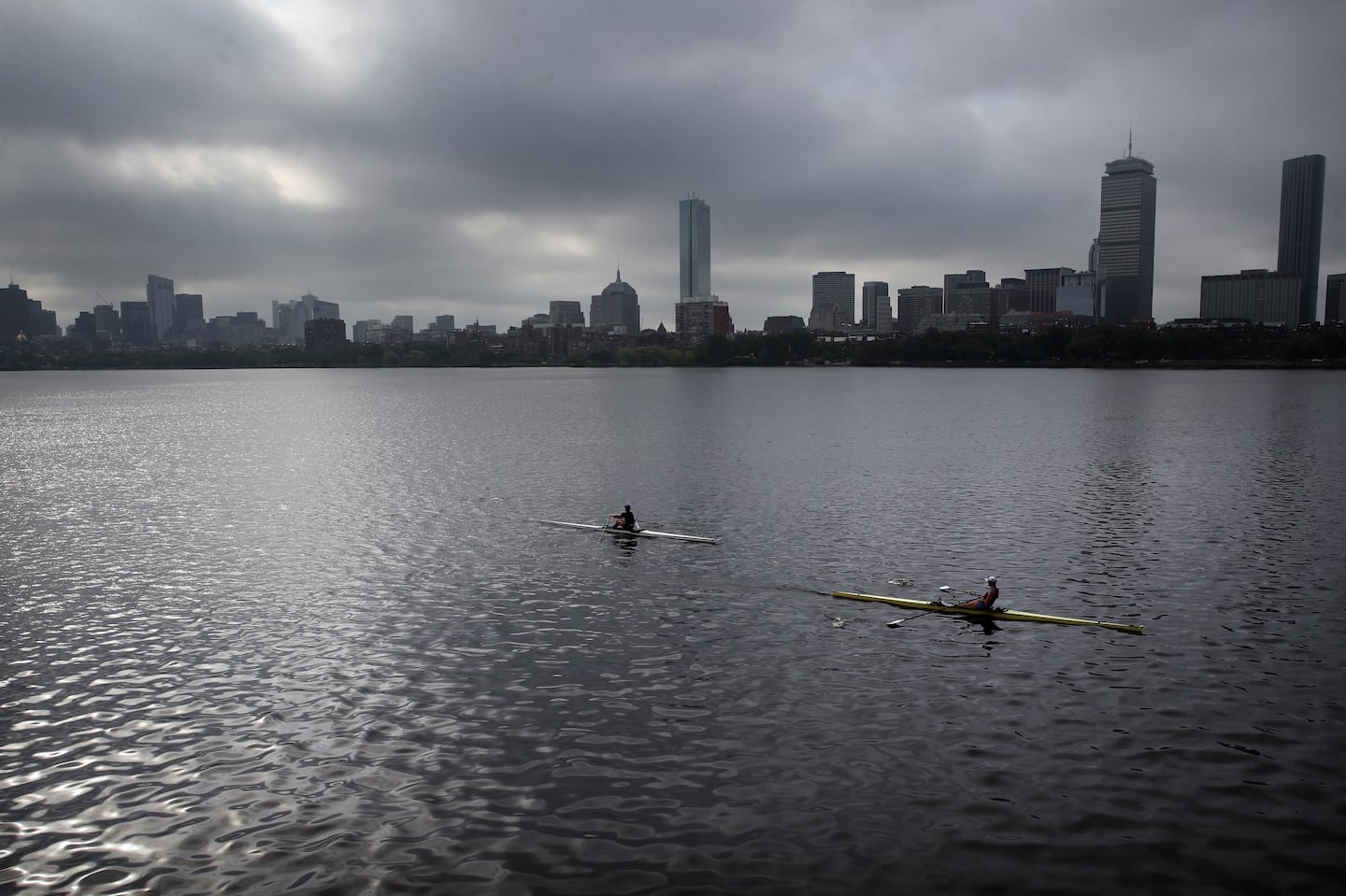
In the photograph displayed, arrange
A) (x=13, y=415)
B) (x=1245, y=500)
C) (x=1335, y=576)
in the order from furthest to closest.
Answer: (x=13, y=415) → (x=1245, y=500) → (x=1335, y=576)

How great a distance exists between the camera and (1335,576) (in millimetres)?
37250

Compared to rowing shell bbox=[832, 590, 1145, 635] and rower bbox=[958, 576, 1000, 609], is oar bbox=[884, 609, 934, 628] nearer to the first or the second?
rowing shell bbox=[832, 590, 1145, 635]

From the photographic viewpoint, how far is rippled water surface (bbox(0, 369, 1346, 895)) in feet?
57.0

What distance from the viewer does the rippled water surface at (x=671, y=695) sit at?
1736 cm

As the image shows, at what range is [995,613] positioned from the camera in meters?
31.5

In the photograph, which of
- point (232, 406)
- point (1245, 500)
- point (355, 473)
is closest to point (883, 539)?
point (1245, 500)

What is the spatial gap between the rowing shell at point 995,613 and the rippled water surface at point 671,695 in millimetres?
542

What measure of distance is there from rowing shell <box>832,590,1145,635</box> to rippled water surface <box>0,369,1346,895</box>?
0.54 m

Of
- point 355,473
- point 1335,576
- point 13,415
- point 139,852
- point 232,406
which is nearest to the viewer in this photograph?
point 139,852

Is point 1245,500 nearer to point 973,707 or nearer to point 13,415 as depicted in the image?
point 973,707

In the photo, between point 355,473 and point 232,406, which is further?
point 232,406

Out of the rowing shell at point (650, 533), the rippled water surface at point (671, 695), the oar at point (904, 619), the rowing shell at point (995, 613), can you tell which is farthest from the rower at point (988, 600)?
the rowing shell at point (650, 533)

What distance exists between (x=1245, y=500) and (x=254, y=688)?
185 feet

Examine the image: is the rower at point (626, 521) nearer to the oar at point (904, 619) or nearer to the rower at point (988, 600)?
the oar at point (904, 619)
